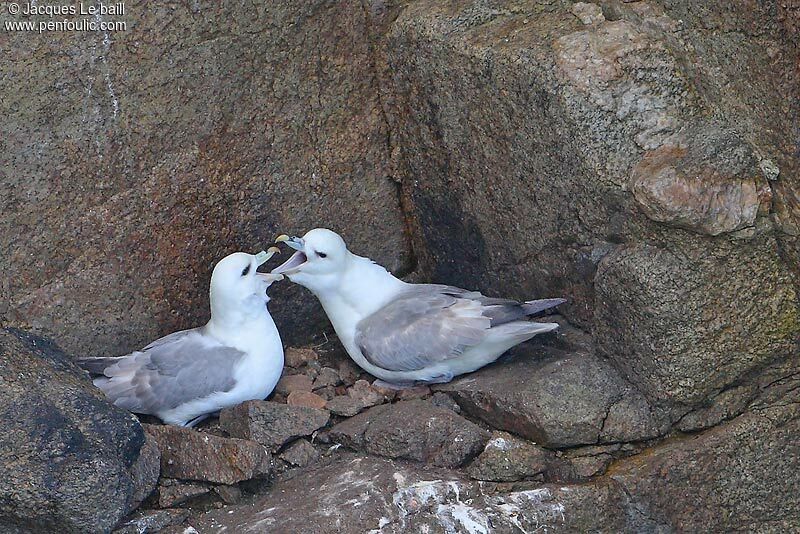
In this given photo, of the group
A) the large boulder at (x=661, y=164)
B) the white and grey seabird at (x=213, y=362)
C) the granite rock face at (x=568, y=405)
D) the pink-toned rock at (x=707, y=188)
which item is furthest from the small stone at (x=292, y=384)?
the pink-toned rock at (x=707, y=188)

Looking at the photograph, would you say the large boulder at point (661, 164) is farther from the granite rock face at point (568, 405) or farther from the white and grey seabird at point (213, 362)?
the white and grey seabird at point (213, 362)

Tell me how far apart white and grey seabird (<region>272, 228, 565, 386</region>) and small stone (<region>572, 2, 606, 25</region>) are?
1135 mm

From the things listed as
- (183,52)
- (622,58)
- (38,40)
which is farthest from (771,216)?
(38,40)

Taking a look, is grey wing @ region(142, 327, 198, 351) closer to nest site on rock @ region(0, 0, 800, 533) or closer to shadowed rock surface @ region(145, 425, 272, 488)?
nest site on rock @ region(0, 0, 800, 533)

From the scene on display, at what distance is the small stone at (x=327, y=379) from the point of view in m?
5.38

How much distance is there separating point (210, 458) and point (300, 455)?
16.2 inches

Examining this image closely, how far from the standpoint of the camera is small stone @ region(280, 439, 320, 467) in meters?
4.74

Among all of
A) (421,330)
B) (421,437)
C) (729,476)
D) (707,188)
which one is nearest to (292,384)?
(421,330)

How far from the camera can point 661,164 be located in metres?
4.49

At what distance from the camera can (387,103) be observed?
5484 millimetres

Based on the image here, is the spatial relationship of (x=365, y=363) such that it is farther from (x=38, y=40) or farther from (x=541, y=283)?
(x=38, y=40)

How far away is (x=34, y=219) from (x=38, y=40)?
0.70 metres

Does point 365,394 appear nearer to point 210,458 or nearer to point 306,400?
point 306,400

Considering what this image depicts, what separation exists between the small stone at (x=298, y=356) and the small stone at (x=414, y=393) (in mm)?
583
